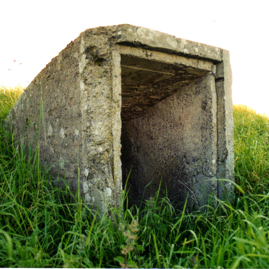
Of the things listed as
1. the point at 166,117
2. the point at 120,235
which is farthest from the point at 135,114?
the point at 120,235

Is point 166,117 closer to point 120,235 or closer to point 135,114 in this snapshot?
point 135,114

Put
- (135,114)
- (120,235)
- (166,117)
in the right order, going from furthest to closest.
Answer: (135,114) < (166,117) < (120,235)

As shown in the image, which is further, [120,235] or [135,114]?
[135,114]

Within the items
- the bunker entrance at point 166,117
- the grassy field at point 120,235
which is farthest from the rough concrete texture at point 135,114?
the grassy field at point 120,235

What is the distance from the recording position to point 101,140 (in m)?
1.72

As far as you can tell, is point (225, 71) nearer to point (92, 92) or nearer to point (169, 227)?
point (92, 92)

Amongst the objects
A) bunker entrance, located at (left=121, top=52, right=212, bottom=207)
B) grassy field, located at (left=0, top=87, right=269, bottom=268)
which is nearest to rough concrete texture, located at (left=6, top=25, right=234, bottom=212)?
bunker entrance, located at (left=121, top=52, right=212, bottom=207)

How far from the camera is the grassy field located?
124cm

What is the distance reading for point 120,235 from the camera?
1447 mm

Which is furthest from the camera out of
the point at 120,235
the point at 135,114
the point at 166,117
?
the point at 135,114

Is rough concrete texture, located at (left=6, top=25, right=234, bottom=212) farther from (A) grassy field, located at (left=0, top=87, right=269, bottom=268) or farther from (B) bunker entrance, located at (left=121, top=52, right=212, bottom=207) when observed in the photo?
(A) grassy field, located at (left=0, top=87, right=269, bottom=268)

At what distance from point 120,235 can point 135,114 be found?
186 centimetres

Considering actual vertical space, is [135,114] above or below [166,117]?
above

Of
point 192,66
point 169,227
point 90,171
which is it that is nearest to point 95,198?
point 90,171
